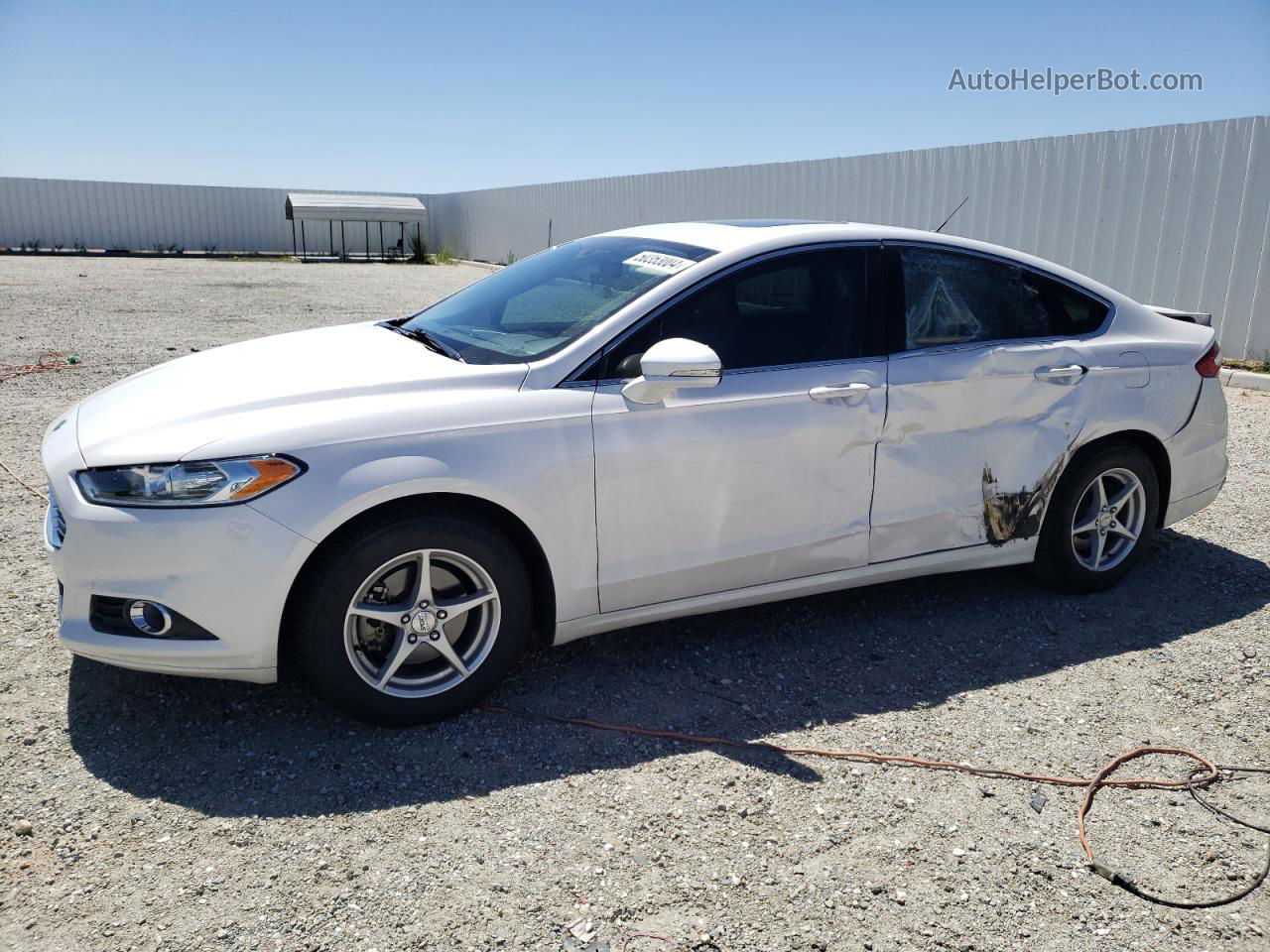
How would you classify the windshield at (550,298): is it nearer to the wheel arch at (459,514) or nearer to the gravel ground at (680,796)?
the wheel arch at (459,514)

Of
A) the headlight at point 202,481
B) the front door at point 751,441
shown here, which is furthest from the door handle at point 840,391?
the headlight at point 202,481

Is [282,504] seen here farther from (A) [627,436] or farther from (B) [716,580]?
(B) [716,580]

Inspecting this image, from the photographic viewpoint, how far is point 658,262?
12.6 ft

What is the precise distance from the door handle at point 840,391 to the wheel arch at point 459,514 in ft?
4.02

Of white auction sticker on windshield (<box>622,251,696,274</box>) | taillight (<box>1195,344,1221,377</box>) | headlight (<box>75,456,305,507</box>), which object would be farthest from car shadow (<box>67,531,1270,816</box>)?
white auction sticker on windshield (<box>622,251,696,274</box>)

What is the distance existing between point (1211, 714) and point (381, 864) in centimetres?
299

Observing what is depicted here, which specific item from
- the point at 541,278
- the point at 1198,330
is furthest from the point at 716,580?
the point at 1198,330

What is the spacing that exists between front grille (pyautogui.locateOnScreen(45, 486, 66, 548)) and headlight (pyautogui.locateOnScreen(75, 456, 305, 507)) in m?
0.24

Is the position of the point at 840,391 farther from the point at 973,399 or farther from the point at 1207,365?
the point at 1207,365

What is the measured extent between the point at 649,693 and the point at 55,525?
2119 mm

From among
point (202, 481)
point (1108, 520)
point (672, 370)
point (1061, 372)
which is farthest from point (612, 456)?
point (1108, 520)

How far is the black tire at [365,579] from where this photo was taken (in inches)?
120

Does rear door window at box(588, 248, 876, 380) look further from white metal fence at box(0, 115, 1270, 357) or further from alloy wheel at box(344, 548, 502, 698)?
white metal fence at box(0, 115, 1270, 357)

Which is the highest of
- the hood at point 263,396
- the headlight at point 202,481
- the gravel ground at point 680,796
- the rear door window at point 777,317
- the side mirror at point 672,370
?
the rear door window at point 777,317
